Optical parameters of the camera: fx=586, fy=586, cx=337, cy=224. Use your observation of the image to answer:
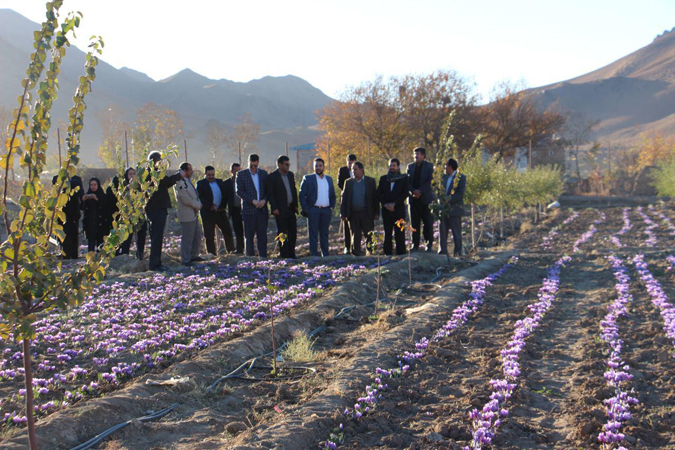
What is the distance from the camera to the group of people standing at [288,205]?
10320 millimetres

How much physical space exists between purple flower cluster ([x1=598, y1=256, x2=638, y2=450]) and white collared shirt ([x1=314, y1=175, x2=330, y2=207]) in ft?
17.0

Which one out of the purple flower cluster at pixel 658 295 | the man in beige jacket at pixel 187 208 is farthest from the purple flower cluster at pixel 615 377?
the man in beige jacket at pixel 187 208

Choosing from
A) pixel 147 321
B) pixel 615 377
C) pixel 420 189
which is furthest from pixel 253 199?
pixel 615 377

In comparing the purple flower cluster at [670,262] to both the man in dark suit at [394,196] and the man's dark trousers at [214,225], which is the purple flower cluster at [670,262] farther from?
the man's dark trousers at [214,225]

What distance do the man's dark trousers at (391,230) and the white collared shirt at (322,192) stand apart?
1.24 m

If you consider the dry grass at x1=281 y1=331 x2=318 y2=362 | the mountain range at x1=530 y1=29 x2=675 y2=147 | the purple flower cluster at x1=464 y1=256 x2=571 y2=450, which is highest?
the mountain range at x1=530 y1=29 x2=675 y2=147

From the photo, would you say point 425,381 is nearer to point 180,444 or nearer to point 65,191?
point 180,444

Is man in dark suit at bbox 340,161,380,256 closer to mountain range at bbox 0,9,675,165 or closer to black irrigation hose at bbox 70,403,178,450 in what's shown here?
black irrigation hose at bbox 70,403,178,450

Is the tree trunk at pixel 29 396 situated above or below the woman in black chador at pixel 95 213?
below

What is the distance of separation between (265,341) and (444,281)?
4.06 meters

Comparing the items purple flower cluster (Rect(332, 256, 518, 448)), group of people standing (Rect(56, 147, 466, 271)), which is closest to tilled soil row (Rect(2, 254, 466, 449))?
purple flower cluster (Rect(332, 256, 518, 448))

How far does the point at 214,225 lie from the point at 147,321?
17.5ft

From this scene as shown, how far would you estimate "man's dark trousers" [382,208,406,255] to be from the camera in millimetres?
11359

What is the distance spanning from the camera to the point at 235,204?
11984mm
